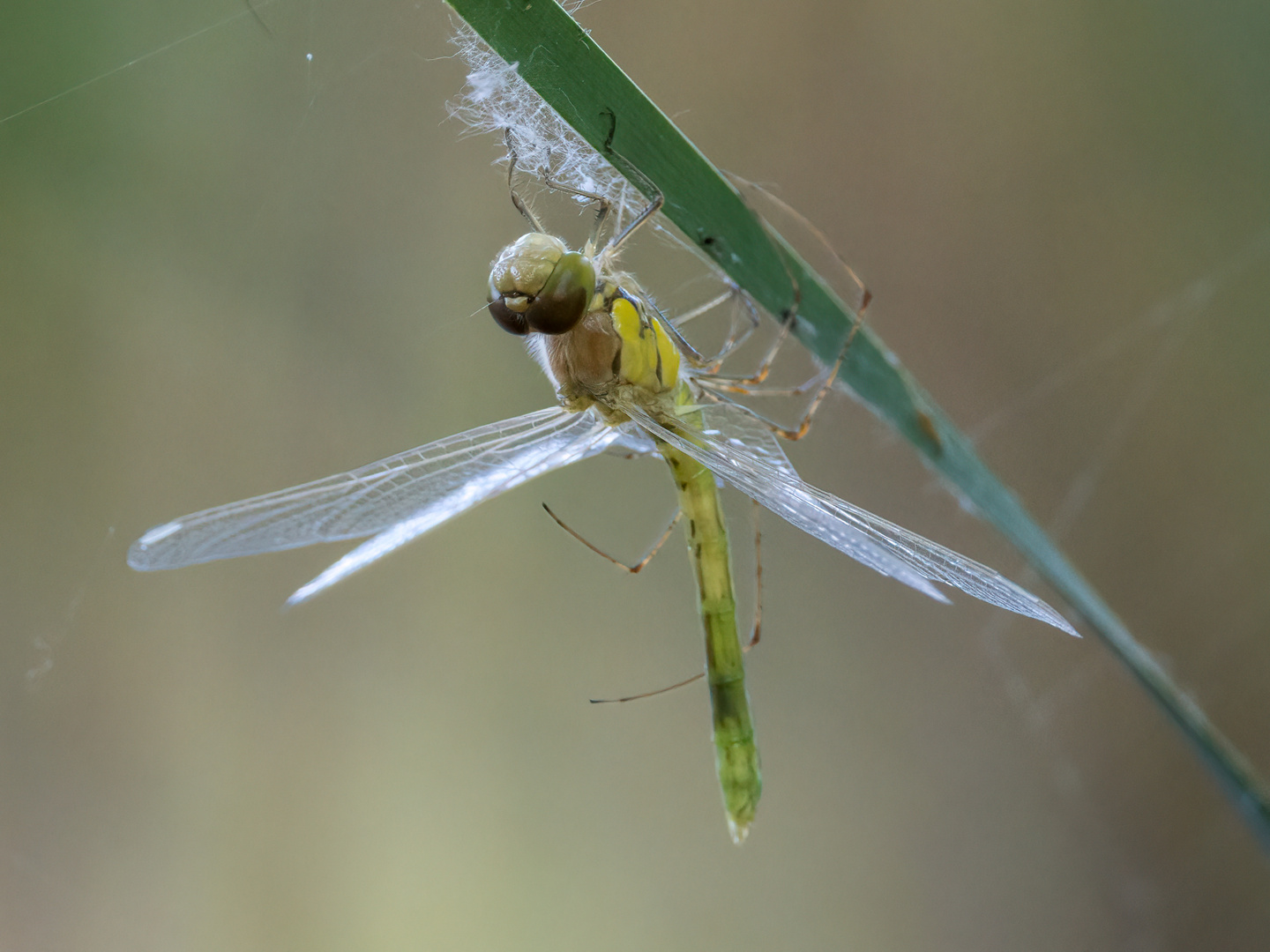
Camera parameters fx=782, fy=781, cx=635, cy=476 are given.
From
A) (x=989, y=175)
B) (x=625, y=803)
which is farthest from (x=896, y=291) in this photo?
(x=625, y=803)

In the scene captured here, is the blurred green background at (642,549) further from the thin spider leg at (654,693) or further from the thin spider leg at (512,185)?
the thin spider leg at (512,185)

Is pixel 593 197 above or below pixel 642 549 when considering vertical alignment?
above

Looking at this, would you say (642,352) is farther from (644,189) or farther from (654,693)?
(654,693)

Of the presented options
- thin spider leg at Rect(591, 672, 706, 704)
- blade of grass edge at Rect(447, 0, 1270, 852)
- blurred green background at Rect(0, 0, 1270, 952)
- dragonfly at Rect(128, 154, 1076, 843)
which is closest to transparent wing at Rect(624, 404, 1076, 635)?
dragonfly at Rect(128, 154, 1076, 843)

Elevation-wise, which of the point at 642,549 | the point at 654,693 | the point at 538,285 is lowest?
the point at 654,693

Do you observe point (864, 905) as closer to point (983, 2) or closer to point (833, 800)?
point (833, 800)

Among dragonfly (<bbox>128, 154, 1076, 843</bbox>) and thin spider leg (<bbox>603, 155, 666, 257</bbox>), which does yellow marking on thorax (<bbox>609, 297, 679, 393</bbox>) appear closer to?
dragonfly (<bbox>128, 154, 1076, 843</bbox>)

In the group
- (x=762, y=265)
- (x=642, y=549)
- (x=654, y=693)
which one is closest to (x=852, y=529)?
(x=762, y=265)
